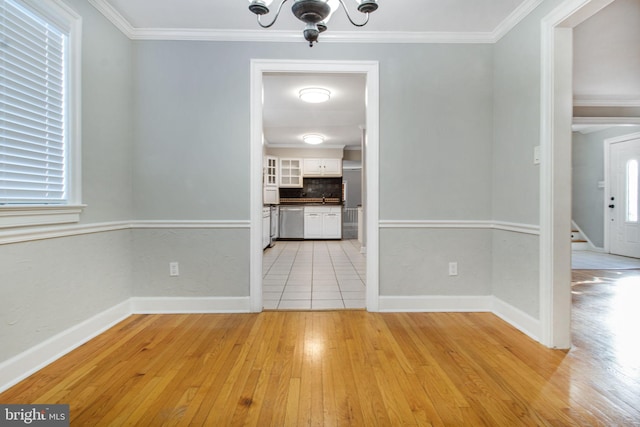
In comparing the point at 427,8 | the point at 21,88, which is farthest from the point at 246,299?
the point at 427,8

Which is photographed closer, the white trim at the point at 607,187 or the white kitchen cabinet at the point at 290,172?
the white trim at the point at 607,187

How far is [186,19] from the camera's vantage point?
2535 millimetres

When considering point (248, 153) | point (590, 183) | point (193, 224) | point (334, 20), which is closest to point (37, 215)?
point (193, 224)

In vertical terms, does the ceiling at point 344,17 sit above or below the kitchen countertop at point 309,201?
above

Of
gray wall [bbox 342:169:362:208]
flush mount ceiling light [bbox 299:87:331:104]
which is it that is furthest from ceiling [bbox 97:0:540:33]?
gray wall [bbox 342:169:362:208]

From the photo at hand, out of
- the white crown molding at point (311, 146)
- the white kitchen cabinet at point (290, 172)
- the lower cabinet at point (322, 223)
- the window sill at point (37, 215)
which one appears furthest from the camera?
the white kitchen cabinet at point (290, 172)

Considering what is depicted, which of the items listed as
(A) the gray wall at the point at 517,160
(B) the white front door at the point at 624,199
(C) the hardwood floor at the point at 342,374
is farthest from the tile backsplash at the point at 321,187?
(C) the hardwood floor at the point at 342,374

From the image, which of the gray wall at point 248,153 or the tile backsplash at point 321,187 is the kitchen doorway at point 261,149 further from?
the tile backsplash at point 321,187

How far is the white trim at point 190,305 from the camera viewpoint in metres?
2.75

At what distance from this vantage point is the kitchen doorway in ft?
9.00

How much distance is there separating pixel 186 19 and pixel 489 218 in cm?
300

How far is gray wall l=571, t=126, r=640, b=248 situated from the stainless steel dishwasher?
602cm

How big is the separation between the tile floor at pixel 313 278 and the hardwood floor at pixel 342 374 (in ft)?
1.36

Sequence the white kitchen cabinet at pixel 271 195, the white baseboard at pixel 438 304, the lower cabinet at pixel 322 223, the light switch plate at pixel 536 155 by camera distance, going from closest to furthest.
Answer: the light switch plate at pixel 536 155
the white baseboard at pixel 438 304
the white kitchen cabinet at pixel 271 195
the lower cabinet at pixel 322 223
